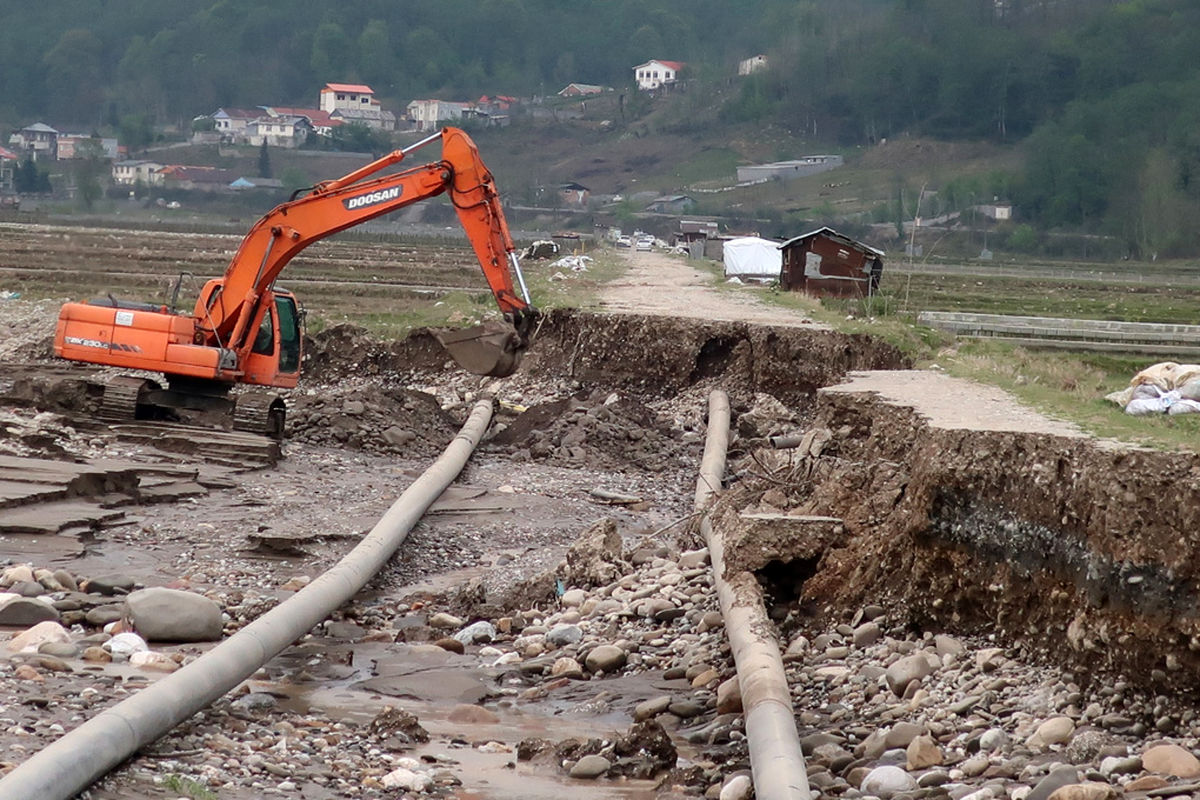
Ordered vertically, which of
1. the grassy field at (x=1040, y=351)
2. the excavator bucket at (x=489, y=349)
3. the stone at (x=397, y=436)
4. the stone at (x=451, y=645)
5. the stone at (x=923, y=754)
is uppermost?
the grassy field at (x=1040, y=351)

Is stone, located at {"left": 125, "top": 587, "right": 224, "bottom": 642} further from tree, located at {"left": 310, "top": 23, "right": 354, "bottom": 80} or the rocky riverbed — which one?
tree, located at {"left": 310, "top": 23, "right": 354, "bottom": 80}

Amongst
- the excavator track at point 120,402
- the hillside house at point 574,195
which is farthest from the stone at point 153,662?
the hillside house at point 574,195

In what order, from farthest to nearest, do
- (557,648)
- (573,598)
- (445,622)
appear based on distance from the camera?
(573,598) → (445,622) → (557,648)

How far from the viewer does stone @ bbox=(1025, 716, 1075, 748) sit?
23.8ft

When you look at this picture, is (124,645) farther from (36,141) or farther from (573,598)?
(36,141)

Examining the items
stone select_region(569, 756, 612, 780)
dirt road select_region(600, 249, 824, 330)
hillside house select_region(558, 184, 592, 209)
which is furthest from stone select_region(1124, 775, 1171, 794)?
hillside house select_region(558, 184, 592, 209)

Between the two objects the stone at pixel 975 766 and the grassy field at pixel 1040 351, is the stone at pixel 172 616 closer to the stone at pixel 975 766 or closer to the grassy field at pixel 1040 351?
the stone at pixel 975 766

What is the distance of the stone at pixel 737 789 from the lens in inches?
282

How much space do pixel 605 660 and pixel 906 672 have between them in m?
2.09

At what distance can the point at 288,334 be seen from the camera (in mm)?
18656

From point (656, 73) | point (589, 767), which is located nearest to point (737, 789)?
point (589, 767)

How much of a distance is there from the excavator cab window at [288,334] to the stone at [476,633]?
347 inches

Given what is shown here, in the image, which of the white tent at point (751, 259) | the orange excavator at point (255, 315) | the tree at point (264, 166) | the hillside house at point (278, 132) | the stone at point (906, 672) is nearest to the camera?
the stone at point (906, 672)

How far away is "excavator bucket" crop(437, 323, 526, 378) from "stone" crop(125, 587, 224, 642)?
12.6 m
